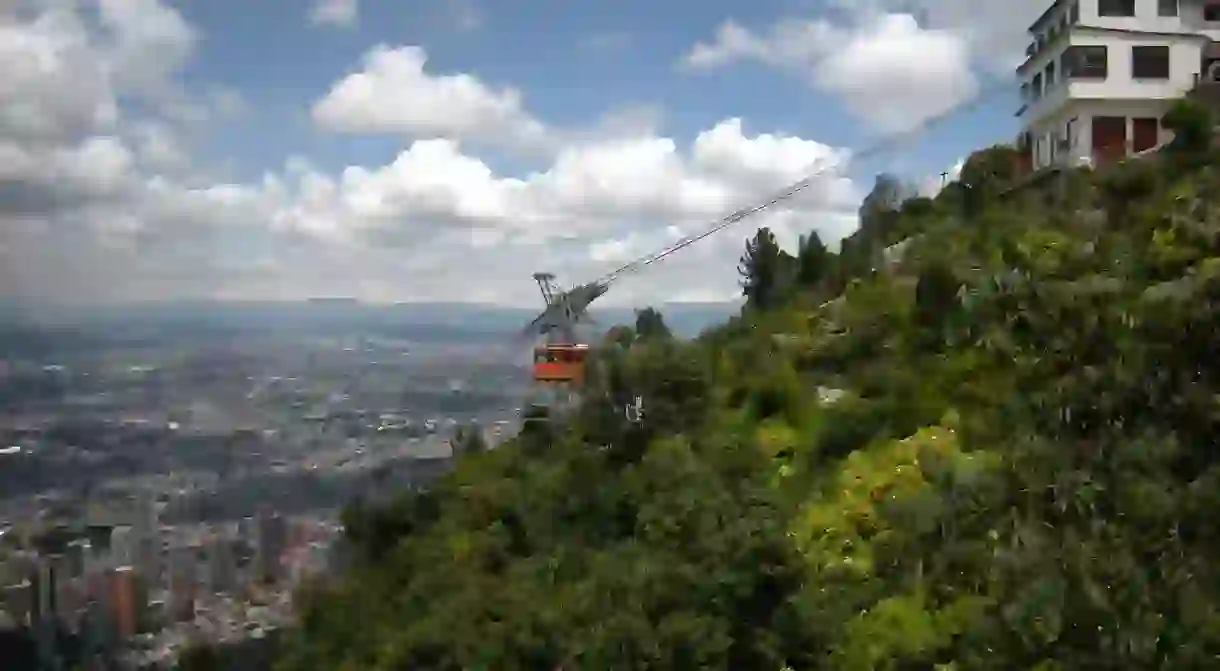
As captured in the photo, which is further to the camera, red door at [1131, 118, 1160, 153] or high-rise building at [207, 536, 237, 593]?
red door at [1131, 118, 1160, 153]

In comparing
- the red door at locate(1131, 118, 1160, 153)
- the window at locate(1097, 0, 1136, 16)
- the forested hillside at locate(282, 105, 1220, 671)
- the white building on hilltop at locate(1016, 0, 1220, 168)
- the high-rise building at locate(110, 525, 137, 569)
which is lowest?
the high-rise building at locate(110, 525, 137, 569)

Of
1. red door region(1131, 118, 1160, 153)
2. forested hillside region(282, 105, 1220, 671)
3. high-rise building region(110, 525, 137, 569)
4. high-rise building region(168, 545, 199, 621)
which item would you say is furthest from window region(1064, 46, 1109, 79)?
high-rise building region(110, 525, 137, 569)

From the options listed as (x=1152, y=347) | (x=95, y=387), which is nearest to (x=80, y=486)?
(x=95, y=387)

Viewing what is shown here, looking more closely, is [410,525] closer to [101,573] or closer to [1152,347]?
[101,573]

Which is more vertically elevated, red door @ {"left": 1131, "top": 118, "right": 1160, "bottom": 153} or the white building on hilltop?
the white building on hilltop

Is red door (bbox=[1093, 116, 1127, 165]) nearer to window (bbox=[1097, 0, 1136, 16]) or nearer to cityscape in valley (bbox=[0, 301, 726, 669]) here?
window (bbox=[1097, 0, 1136, 16])

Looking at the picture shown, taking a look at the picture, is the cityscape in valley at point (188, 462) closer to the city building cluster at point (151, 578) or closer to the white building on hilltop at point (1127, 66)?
the city building cluster at point (151, 578)

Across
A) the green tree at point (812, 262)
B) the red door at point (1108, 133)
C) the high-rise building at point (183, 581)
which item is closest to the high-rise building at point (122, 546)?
the high-rise building at point (183, 581)
